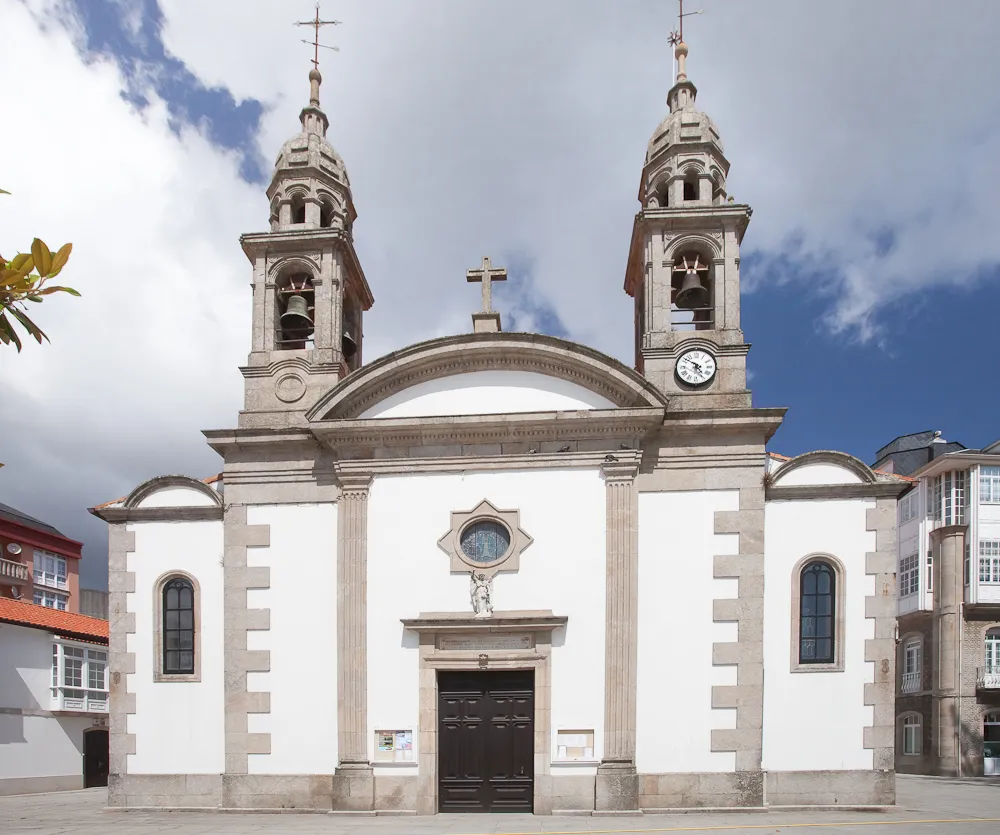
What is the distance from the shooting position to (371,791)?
16.1 m

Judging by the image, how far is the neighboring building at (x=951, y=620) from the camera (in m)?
34.4

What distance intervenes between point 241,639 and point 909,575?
30410mm

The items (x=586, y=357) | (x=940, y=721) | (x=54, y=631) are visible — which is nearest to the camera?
(x=586, y=357)

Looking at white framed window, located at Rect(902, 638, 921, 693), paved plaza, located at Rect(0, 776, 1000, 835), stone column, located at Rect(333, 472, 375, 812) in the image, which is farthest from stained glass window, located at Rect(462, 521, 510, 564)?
white framed window, located at Rect(902, 638, 921, 693)

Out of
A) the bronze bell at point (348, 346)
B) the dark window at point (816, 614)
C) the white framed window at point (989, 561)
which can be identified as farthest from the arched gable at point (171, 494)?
the white framed window at point (989, 561)

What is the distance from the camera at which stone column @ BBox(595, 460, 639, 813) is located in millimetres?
15617

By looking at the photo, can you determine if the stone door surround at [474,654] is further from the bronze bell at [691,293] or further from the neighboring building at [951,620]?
the neighboring building at [951,620]

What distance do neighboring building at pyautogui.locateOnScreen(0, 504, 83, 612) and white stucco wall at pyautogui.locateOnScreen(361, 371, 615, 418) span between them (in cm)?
2812

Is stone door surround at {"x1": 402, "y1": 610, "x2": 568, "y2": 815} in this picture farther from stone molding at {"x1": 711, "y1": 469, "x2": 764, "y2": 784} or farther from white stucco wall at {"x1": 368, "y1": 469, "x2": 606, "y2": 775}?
stone molding at {"x1": 711, "y1": 469, "x2": 764, "y2": 784}

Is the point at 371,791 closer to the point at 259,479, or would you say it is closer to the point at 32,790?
the point at 259,479

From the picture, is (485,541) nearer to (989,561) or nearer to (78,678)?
(78,678)

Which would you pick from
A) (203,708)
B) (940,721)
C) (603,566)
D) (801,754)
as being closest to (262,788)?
(203,708)

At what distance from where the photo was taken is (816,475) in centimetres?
1680

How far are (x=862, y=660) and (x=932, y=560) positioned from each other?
23652 mm
